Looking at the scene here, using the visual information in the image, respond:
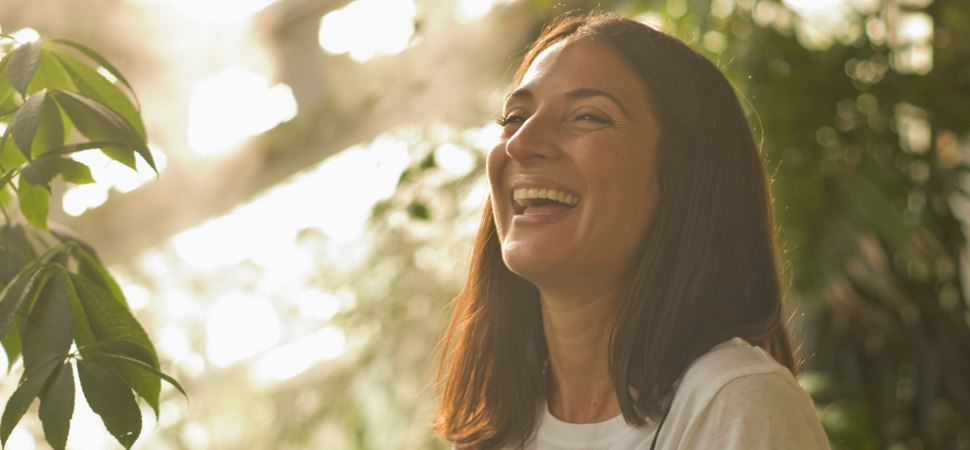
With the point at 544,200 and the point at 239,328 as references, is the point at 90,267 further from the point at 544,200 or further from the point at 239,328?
the point at 239,328

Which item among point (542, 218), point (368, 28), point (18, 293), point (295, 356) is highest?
point (18, 293)

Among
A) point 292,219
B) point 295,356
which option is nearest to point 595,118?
point 292,219

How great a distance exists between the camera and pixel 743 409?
3.25ft

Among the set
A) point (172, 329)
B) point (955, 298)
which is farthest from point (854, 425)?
point (172, 329)

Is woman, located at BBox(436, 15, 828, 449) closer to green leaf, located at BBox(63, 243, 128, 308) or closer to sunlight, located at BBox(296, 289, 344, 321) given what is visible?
green leaf, located at BBox(63, 243, 128, 308)

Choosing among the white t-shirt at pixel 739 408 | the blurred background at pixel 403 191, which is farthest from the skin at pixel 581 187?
the blurred background at pixel 403 191

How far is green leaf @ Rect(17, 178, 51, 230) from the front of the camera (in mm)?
1063

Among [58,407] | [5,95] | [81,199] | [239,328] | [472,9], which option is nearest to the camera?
[58,407]

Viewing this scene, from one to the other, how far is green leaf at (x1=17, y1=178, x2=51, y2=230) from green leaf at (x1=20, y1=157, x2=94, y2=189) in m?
0.03

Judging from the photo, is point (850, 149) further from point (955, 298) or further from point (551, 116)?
point (551, 116)

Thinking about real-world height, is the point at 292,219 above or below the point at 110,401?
below

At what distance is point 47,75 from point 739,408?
0.71 metres

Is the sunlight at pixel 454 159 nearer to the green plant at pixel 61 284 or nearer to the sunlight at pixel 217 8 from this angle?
the sunlight at pixel 217 8

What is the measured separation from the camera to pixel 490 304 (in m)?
1.42
